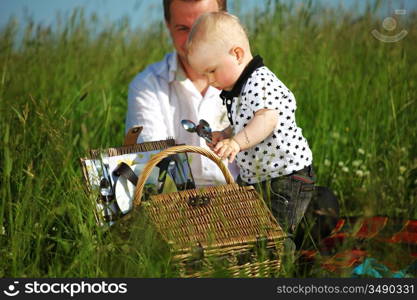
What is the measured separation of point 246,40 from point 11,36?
73.2 inches

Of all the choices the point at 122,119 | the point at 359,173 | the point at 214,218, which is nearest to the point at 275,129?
the point at 214,218

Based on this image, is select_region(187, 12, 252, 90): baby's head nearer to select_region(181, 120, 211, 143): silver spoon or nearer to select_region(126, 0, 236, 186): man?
select_region(181, 120, 211, 143): silver spoon

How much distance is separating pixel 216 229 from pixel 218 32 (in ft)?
2.76

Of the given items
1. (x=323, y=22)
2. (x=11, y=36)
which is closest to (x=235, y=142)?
(x=11, y=36)

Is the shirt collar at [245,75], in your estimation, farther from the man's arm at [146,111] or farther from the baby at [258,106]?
the man's arm at [146,111]

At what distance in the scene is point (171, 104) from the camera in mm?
3678

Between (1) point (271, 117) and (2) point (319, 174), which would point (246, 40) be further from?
(2) point (319, 174)

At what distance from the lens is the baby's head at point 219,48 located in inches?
116

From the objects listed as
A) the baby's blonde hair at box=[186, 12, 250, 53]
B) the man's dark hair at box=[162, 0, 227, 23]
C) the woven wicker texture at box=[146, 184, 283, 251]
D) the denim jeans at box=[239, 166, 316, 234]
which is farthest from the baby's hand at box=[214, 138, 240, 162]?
the man's dark hair at box=[162, 0, 227, 23]

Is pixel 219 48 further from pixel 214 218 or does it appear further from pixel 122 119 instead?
pixel 122 119

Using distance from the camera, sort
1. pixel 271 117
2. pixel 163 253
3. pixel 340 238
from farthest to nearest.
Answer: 1. pixel 340 238
2. pixel 271 117
3. pixel 163 253

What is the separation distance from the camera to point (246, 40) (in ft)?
9.95

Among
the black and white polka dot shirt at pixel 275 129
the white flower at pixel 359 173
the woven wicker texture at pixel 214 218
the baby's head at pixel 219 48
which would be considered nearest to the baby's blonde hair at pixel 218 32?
the baby's head at pixel 219 48

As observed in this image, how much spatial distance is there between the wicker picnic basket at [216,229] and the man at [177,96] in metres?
0.83
